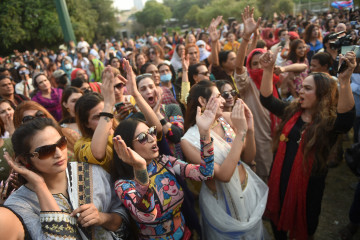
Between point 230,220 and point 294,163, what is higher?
point 294,163

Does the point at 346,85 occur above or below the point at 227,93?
above

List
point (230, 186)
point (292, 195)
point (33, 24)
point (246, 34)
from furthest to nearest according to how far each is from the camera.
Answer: point (33, 24), point (246, 34), point (292, 195), point (230, 186)

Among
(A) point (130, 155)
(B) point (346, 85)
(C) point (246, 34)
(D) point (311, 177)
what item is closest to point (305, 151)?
(D) point (311, 177)

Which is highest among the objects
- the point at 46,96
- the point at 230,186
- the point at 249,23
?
the point at 249,23

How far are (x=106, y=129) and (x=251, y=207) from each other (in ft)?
4.24

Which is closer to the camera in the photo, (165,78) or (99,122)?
(99,122)

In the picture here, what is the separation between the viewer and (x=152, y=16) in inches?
1876

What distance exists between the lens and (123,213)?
1.68m

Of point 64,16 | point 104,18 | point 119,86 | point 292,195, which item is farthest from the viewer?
point 104,18

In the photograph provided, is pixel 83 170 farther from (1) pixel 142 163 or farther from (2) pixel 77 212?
(1) pixel 142 163

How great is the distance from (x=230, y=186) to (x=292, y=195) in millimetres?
636

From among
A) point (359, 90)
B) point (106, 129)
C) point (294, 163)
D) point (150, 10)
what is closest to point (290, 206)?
point (294, 163)

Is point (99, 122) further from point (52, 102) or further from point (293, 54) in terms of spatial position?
point (293, 54)

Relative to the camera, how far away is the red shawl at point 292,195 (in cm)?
207
